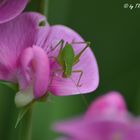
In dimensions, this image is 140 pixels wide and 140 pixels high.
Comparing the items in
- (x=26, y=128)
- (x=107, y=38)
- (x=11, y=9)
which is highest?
(x=11, y=9)

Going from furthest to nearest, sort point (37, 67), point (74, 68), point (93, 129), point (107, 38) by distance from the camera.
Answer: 1. point (107, 38)
2. point (74, 68)
3. point (37, 67)
4. point (93, 129)

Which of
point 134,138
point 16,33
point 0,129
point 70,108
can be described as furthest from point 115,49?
point 134,138

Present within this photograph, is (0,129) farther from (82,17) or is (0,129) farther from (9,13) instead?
(82,17)

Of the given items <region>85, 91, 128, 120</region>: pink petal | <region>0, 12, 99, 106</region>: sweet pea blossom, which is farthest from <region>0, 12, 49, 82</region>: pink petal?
<region>85, 91, 128, 120</region>: pink petal

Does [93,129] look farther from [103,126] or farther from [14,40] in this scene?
[14,40]

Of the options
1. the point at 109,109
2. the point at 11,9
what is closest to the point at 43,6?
the point at 11,9

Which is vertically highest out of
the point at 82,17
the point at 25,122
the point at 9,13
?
the point at 9,13
